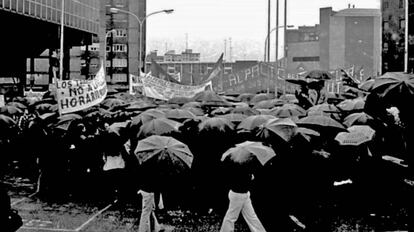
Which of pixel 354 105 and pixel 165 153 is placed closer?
pixel 165 153

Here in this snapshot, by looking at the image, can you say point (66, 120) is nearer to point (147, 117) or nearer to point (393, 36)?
point (147, 117)

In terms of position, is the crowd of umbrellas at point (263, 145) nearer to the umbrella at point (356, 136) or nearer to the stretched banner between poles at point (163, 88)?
the umbrella at point (356, 136)

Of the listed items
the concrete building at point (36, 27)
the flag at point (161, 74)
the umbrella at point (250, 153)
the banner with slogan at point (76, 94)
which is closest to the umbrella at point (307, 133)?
the umbrella at point (250, 153)

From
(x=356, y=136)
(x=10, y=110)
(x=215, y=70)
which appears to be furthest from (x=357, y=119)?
(x=215, y=70)

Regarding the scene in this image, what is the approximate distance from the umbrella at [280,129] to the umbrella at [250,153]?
78 centimetres

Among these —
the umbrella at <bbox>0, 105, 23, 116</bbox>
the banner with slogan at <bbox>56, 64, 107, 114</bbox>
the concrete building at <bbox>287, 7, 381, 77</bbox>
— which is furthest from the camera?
the concrete building at <bbox>287, 7, 381, 77</bbox>

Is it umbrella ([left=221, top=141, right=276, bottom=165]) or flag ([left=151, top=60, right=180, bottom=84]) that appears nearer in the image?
umbrella ([left=221, top=141, right=276, bottom=165])

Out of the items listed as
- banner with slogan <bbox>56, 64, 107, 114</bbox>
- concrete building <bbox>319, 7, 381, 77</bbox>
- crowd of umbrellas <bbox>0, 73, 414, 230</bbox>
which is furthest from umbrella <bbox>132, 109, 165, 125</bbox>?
concrete building <bbox>319, 7, 381, 77</bbox>

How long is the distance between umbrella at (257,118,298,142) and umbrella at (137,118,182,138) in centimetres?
177

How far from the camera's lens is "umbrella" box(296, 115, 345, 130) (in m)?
10.6

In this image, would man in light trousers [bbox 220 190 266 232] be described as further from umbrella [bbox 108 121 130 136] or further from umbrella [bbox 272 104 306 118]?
umbrella [bbox 272 104 306 118]

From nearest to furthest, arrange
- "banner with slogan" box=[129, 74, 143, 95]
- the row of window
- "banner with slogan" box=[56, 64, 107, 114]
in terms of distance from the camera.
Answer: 1. "banner with slogan" box=[56, 64, 107, 114]
2. "banner with slogan" box=[129, 74, 143, 95]
3. the row of window

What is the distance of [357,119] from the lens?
11438mm

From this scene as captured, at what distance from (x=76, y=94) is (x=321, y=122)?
623cm
